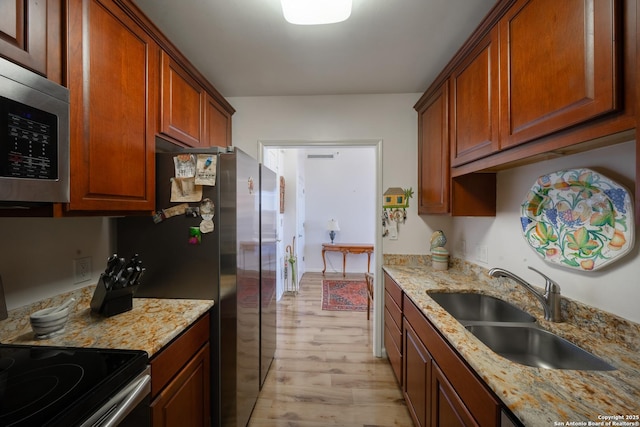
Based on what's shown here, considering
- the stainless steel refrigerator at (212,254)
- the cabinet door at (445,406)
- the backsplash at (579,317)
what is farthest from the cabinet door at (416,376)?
the stainless steel refrigerator at (212,254)

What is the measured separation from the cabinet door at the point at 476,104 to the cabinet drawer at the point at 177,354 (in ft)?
5.58

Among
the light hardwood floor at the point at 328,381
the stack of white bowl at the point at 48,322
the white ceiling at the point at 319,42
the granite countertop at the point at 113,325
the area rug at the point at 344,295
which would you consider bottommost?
the light hardwood floor at the point at 328,381

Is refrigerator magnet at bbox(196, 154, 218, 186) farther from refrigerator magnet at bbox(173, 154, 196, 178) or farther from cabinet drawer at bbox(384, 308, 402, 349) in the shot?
cabinet drawer at bbox(384, 308, 402, 349)

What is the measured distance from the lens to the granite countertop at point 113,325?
0.88 m

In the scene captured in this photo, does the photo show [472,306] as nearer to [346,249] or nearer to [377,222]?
[377,222]

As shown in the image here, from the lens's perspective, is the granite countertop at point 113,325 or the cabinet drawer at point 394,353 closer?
the granite countertop at point 113,325

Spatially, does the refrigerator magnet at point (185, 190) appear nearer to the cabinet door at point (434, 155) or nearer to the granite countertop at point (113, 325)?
the granite countertop at point (113, 325)

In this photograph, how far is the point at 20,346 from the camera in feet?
2.71

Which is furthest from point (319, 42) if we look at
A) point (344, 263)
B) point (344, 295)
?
point (344, 263)

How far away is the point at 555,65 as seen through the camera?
850 mm

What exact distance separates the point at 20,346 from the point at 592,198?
229 cm

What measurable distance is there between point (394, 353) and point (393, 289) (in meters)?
0.49

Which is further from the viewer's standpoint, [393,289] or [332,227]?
[332,227]

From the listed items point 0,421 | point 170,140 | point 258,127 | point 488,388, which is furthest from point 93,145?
point 488,388
